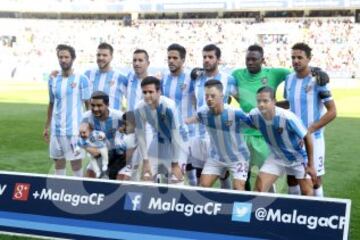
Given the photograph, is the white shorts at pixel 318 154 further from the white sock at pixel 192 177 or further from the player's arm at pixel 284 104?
the white sock at pixel 192 177

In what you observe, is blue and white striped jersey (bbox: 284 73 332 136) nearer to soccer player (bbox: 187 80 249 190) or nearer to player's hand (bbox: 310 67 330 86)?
player's hand (bbox: 310 67 330 86)

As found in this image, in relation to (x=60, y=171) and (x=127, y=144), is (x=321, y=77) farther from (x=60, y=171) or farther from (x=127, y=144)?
(x=60, y=171)

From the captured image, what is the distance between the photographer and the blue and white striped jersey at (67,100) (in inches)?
233

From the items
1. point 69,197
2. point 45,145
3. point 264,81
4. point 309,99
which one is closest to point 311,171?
point 309,99

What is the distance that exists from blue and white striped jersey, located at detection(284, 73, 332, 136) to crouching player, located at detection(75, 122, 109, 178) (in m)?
1.84

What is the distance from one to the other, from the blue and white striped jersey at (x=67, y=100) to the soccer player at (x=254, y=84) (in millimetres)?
1779

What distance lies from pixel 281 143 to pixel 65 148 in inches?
98.9

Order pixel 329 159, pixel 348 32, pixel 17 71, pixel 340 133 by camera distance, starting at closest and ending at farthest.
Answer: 1. pixel 329 159
2. pixel 340 133
3. pixel 17 71
4. pixel 348 32

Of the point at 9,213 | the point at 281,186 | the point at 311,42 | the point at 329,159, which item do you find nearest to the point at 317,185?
the point at 281,186

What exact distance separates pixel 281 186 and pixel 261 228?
1799 millimetres

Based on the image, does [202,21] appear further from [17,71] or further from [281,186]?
[281,186]

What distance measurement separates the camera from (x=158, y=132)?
515 cm

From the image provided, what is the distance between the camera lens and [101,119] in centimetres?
516

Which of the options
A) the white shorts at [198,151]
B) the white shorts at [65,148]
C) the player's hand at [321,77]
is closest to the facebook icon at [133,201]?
the white shorts at [198,151]
